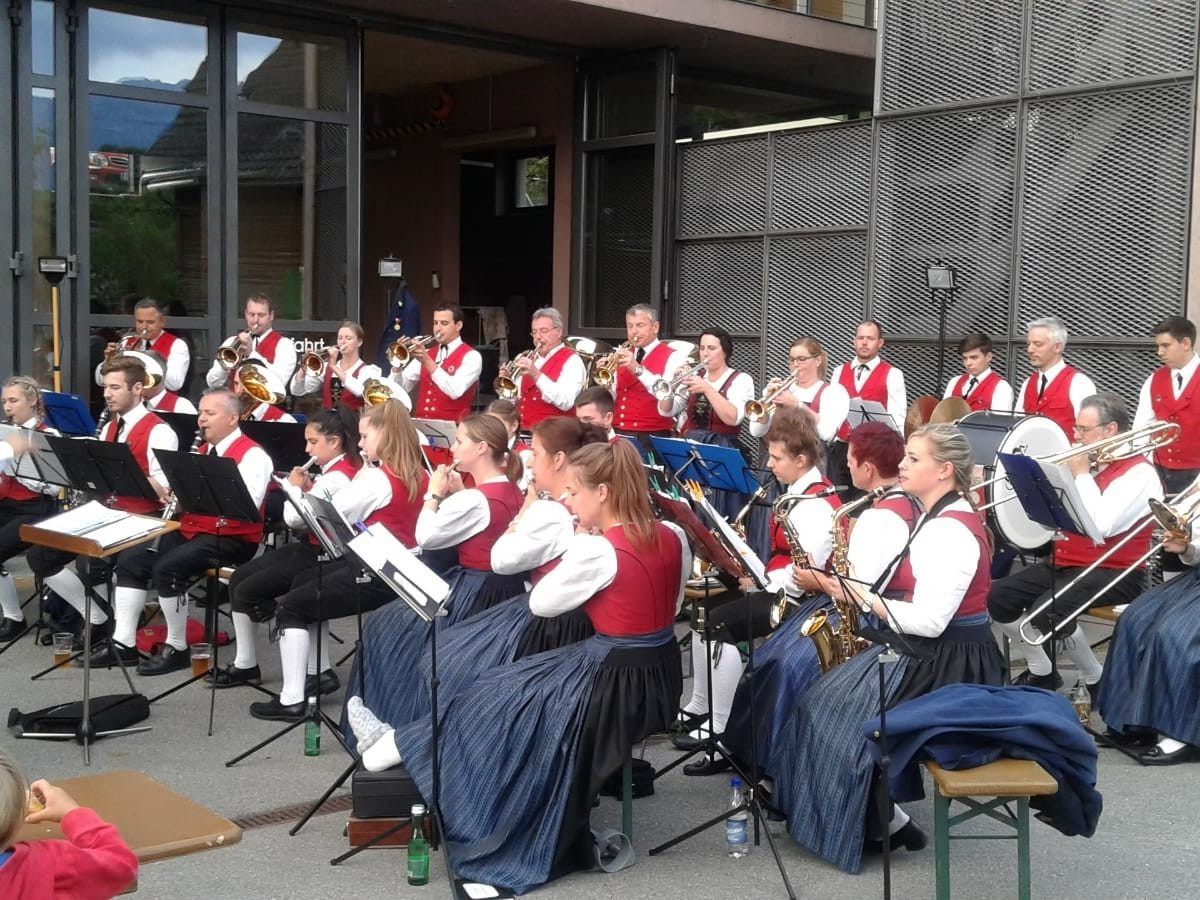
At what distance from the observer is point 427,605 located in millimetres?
4113

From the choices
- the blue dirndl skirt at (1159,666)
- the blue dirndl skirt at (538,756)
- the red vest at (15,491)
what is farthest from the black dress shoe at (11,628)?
the blue dirndl skirt at (1159,666)

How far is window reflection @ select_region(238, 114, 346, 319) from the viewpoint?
11562 mm

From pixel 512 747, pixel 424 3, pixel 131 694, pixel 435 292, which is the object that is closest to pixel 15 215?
pixel 424 3

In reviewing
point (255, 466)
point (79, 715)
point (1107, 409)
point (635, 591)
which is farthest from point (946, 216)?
point (79, 715)

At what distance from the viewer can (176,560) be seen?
690cm

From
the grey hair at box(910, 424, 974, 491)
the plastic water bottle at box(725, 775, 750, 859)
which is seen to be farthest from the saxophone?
the plastic water bottle at box(725, 775, 750, 859)

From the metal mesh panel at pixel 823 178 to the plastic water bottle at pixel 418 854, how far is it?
8.63 meters

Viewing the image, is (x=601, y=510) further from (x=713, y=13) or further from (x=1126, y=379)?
(x=713, y=13)

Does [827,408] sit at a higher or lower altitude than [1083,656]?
higher

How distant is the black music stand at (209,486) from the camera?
594 cm

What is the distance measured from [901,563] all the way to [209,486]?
3188 mm

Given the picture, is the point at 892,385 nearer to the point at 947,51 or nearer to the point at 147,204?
the point at 947,51

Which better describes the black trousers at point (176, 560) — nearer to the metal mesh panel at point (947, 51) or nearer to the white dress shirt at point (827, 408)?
the white dress shirt at point (827, 408)

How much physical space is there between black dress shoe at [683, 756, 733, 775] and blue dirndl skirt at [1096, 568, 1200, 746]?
1760mm
